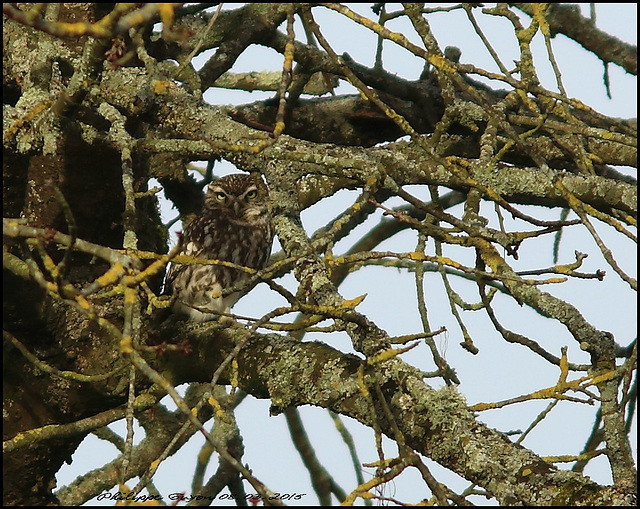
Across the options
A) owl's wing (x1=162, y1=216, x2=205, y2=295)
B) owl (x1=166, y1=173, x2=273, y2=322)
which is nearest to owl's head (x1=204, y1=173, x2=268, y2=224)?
owl (x1=166, y1=173, x2=273, y2=322)

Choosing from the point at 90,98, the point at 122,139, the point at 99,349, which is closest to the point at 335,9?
the point at 122,139

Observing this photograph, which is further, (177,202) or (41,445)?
(177,202)

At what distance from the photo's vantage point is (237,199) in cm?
585

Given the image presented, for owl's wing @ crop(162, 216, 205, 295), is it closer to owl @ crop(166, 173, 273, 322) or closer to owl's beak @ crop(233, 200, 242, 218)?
owl @ crop(166, 173, 273, 322)

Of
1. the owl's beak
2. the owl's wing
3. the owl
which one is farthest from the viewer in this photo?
the owl's beak

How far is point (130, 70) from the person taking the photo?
336 cm

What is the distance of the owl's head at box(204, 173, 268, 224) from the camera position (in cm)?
575

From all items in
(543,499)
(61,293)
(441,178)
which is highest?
(441,178)

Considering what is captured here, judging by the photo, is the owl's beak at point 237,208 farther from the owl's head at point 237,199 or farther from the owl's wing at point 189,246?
the owl's wing at point 189,246

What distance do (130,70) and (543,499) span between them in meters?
2.05

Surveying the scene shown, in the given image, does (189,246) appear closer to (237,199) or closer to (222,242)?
(222,242)

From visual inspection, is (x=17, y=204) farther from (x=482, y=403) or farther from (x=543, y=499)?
(x=543, y=499)

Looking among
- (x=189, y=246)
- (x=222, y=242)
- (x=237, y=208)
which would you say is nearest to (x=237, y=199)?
(x=237, y=208)

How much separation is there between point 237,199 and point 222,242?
0.49m
